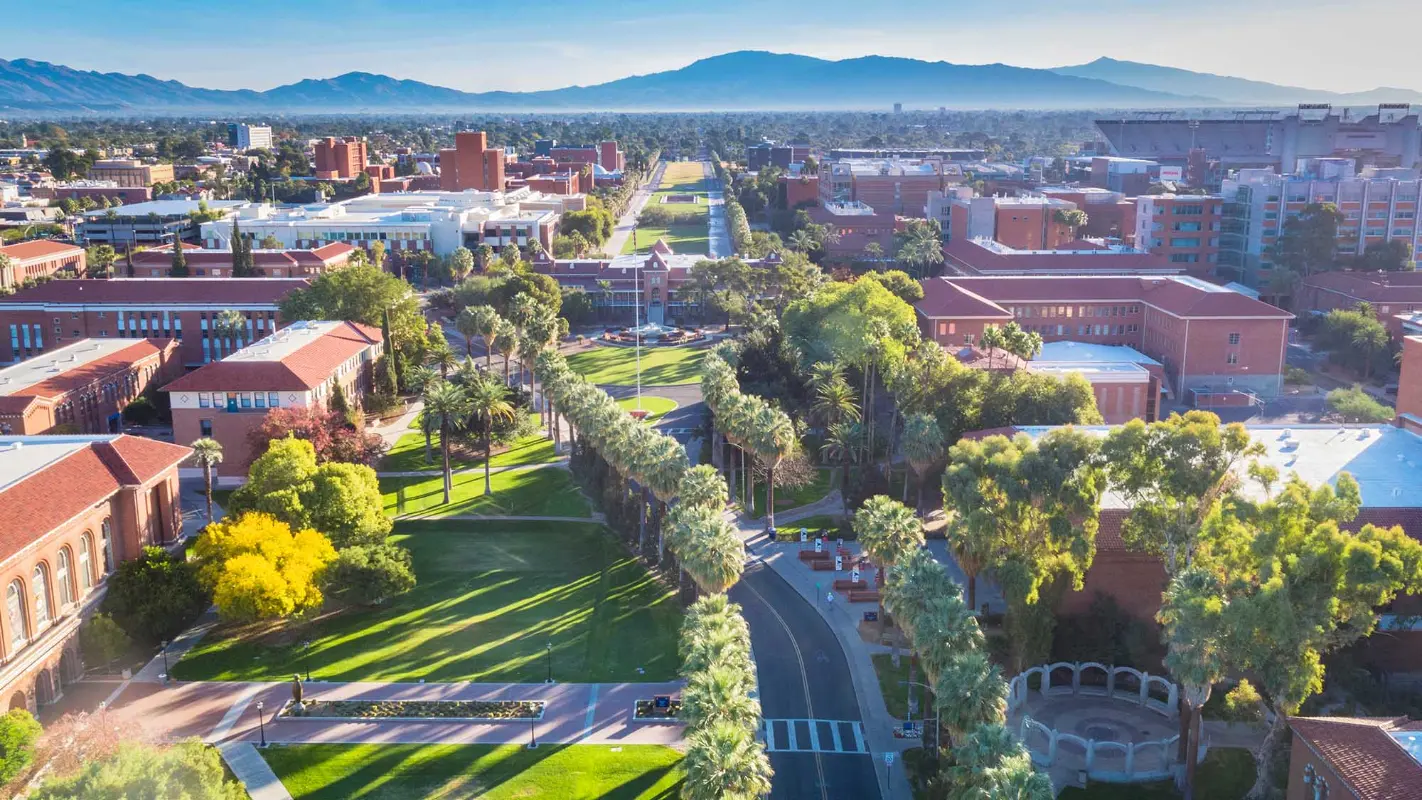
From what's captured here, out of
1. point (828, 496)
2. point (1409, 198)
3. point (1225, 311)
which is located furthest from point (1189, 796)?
point (1409, 198)

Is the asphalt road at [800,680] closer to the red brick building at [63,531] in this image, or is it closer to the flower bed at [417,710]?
the flower bed at [417,710]

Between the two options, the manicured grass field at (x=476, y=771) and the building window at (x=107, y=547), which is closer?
the manicured grass field at (x=476, y=771)

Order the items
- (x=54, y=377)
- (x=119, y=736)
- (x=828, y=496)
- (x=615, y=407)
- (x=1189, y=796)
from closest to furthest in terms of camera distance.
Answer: (x=119, y=736), (x=1189, y=796), (x=615, y=407), (x=828, y=496), (x=54, y=377)

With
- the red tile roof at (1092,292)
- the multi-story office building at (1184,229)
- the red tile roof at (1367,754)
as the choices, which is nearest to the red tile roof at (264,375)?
the red tile roof at (1092,292)

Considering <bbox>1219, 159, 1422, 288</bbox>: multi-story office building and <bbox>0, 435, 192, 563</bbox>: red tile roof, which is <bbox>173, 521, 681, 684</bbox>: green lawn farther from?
<bbox>1219, 159, 1422, 288</bbox>: multi-story office building

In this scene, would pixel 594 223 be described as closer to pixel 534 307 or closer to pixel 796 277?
pixel 796 277

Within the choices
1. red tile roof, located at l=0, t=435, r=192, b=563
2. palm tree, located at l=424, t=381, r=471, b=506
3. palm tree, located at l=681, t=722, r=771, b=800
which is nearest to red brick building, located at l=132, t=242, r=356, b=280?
palm tree, located at l=424, t=381, r=471, b=506
